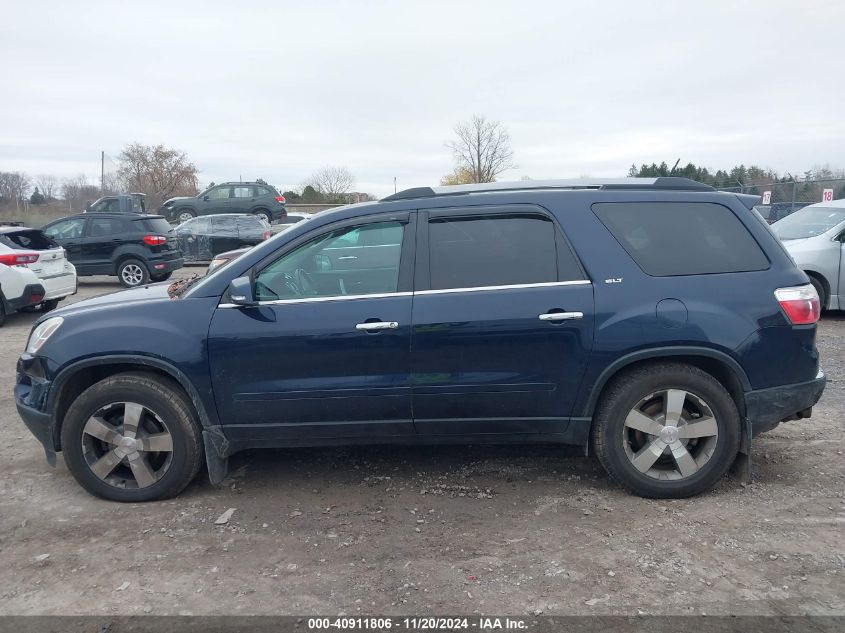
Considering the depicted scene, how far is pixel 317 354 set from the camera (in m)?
3.86

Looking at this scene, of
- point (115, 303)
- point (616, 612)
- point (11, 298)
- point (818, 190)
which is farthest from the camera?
point (818, 190)

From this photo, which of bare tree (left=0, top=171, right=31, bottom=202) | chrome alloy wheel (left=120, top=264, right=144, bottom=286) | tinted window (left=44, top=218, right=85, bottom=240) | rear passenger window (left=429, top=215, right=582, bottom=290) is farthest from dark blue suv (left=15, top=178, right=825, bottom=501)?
bare tree (left=0, top=171, right=31, bottom=202)

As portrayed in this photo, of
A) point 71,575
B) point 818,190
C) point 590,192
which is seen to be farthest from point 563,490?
point 818,190

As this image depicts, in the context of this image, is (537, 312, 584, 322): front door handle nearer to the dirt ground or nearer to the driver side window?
the driver side window

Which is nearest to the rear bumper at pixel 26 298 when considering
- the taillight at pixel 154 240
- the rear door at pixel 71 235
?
the taillight at pixel 154 240

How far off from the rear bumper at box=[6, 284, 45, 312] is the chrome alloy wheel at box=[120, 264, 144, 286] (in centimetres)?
451

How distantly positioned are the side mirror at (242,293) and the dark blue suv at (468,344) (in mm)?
13

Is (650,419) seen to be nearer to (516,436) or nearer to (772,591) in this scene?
(516,436)

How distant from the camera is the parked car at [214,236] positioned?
60.8 feet

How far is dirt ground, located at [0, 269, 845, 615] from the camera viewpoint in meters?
3.05

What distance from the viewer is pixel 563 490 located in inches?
163

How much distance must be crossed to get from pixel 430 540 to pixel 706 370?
1913mm

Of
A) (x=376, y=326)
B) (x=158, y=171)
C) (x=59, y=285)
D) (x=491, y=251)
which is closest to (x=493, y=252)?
(x=491, y=251)

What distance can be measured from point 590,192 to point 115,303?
9.96 feet
